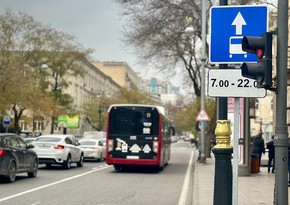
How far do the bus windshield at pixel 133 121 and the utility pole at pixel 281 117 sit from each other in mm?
16873

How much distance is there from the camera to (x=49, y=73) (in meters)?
63.4

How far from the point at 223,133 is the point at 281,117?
1297 millimetres

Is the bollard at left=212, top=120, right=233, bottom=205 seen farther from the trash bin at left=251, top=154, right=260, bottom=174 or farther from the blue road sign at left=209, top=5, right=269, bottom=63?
the trash bin at left=251, top=154, right=260, bottom=174

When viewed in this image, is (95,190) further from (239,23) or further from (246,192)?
(239,23)

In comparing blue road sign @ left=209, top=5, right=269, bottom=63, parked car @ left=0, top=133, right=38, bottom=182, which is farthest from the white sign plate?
parked car @ left=0, top=133, right=38, bottom=182

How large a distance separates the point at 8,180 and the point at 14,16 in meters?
34.1

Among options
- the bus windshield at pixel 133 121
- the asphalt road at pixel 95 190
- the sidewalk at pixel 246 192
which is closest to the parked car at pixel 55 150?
the bus windshield at pixel 133 121

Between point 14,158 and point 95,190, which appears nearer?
point 95,190

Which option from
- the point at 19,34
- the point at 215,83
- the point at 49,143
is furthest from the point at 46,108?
the point at 215,83

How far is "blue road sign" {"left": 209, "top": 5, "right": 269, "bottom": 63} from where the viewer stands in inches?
311

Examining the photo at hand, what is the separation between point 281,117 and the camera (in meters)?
7.11

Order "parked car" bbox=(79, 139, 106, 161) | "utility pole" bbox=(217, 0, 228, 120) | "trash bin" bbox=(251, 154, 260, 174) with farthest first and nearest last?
"parked car" bbox=(79, 139, 106, 161)
"trash bin" bbox=(251, 154, 260, 174)
"utility pole" bbox=(217, 0, 228, 120)

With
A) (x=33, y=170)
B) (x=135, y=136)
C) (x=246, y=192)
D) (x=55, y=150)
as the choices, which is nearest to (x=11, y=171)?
(x=33, y=170)

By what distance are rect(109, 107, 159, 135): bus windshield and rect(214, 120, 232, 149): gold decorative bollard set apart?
1573cm
